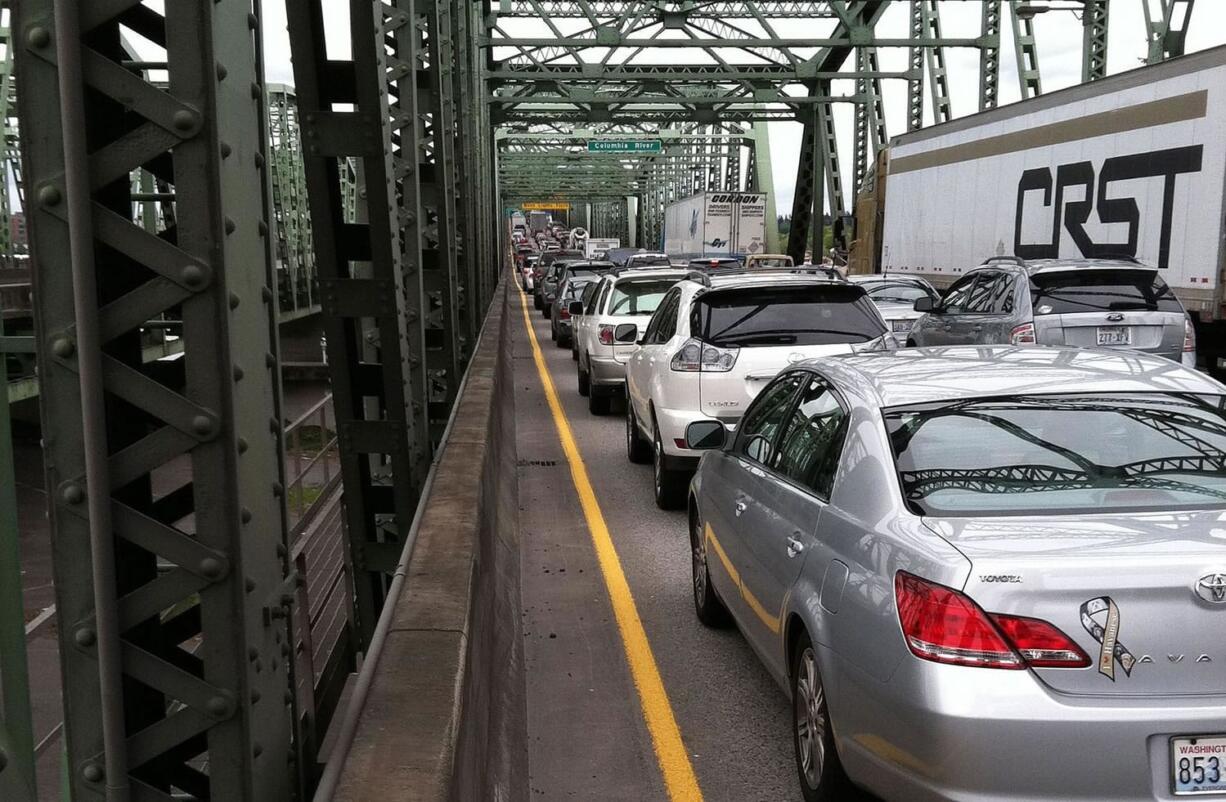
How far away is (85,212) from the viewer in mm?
2152

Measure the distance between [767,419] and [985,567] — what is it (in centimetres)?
268

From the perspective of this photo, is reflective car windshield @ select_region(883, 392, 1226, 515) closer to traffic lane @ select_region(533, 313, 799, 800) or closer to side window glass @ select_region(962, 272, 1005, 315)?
traffic lane @ select_region(533, 313, 799, 800)

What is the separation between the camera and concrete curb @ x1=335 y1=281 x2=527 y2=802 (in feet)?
9.85

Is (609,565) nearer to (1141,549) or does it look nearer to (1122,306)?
(1141,549)

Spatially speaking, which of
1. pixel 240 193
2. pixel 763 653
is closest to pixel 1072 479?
pixel 763 653

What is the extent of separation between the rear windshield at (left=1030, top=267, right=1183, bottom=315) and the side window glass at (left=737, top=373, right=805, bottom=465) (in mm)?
7996

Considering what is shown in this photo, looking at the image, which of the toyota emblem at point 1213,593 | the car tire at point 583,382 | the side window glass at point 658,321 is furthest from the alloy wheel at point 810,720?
the car tire at point 583,382

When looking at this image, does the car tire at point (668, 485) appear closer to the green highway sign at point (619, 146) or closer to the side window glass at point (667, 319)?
the side window glass at point (667, 319)

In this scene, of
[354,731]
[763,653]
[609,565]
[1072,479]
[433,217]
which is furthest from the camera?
[433,217]

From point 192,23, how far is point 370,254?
373 cm

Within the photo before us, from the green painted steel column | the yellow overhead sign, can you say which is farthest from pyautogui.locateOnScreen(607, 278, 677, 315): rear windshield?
the yellow overhead sign

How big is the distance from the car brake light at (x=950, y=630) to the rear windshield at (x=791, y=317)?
632cm

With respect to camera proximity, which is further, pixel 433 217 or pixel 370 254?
pixel 433 217

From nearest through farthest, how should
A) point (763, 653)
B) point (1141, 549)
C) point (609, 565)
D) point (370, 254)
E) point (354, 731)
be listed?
point (354, 731)
point (1141, 549)
point (763, 653)
point (370, 254)
point (609, 565)
